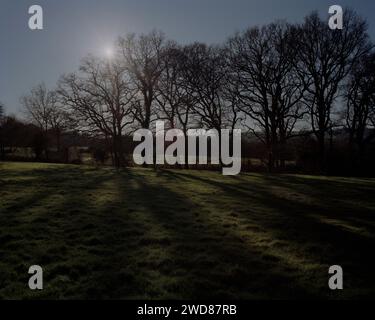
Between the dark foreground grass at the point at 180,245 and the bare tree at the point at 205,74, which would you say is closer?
the dark foreground grass at the point at 180,245

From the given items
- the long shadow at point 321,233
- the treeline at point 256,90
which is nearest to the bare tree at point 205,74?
the treeline at point 256,90

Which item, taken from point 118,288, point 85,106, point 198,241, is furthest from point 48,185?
point 85,106

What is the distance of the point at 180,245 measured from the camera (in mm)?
9922

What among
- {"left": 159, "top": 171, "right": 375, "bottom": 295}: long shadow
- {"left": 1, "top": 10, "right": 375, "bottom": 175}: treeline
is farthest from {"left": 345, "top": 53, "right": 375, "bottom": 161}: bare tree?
{"left": 159, "top": 171, "right": 375, "bottom": 295}: long shadow

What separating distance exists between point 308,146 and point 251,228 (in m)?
35.6

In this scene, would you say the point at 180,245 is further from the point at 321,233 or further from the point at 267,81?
the point at 267,81

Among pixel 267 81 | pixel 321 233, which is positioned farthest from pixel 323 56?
pixel 321 233

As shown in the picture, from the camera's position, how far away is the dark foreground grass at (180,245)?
292 inches

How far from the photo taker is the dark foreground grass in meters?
7.41

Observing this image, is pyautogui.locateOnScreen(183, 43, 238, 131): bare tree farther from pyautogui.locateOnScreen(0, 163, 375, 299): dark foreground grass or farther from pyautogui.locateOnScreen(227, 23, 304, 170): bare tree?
pyautogui.locateOnScreen(0, 163, 375, 299): dark foreground grass

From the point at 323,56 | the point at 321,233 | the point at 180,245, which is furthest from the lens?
the point at 323,56

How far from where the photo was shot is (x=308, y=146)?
4509 centimetres

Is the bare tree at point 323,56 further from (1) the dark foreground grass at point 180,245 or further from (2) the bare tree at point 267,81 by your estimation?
(1) the dark foreground grass at point 180,245

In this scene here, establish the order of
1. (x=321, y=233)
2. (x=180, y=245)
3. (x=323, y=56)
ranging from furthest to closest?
(x=323, y=56) → (x=321, y=233) → (x=180, y=245)
